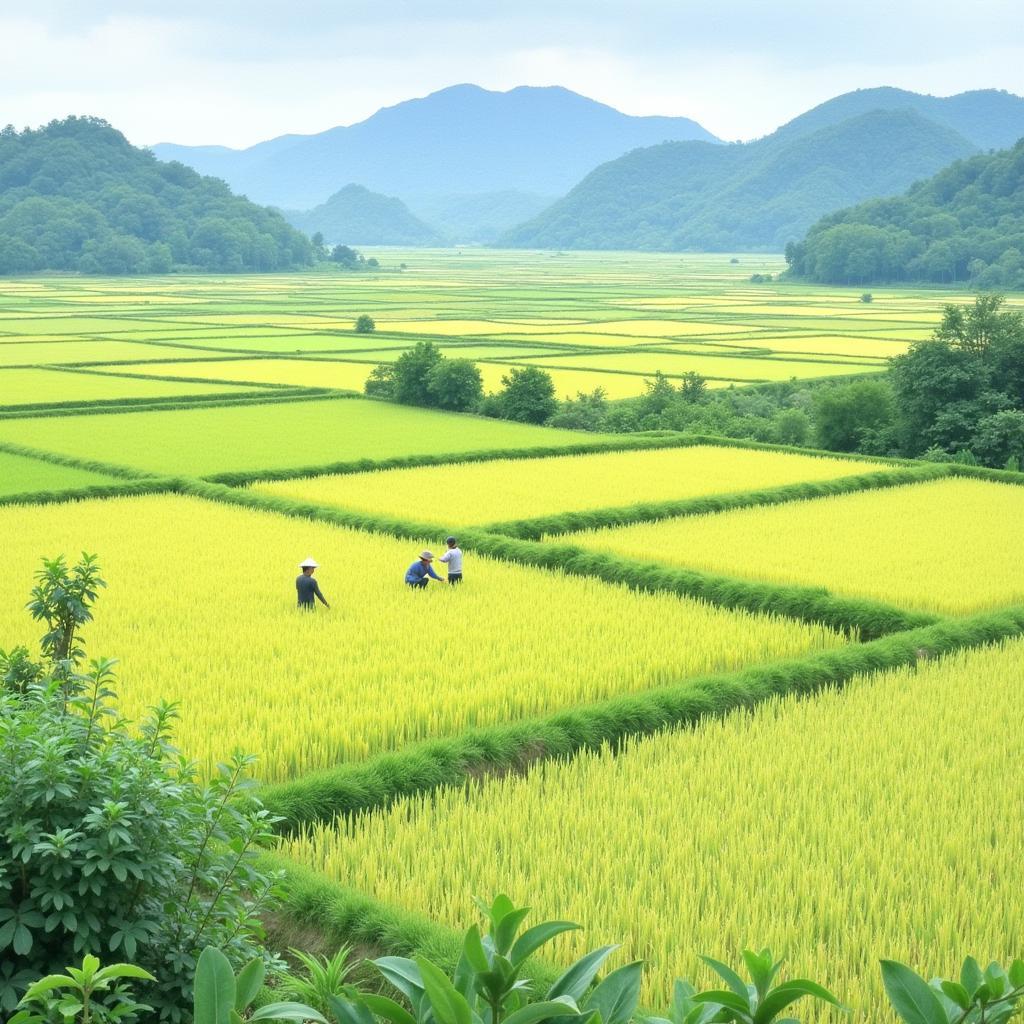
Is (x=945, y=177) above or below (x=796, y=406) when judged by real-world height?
above

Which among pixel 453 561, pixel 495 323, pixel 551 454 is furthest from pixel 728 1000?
pixel 495 323

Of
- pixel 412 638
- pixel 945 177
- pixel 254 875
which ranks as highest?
pixel 945 177

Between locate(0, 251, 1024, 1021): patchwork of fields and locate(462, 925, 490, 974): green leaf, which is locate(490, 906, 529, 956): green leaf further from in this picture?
locate(0, 251, 1024, 1021): patchwork of fields

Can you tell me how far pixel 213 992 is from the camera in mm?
2332

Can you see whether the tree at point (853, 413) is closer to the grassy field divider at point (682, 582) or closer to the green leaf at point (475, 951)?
the grassy field divider at point (682, 582)

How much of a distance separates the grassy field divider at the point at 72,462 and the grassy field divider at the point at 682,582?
4.30 meters

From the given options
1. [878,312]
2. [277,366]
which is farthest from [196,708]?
[878,312]

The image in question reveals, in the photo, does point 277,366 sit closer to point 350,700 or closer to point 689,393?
point 689,393

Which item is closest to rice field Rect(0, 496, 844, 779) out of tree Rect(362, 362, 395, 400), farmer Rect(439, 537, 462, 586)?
farmer Rect(439, 537, 462, 586)

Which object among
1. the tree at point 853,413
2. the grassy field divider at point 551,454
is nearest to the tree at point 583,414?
the grassy field divider at point 551,454

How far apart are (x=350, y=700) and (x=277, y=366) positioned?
28800 millimetres

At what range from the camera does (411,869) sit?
6.31 meters

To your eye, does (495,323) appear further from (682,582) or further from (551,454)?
(682,582)

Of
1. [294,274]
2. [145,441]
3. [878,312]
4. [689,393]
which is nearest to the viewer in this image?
[145,441]
